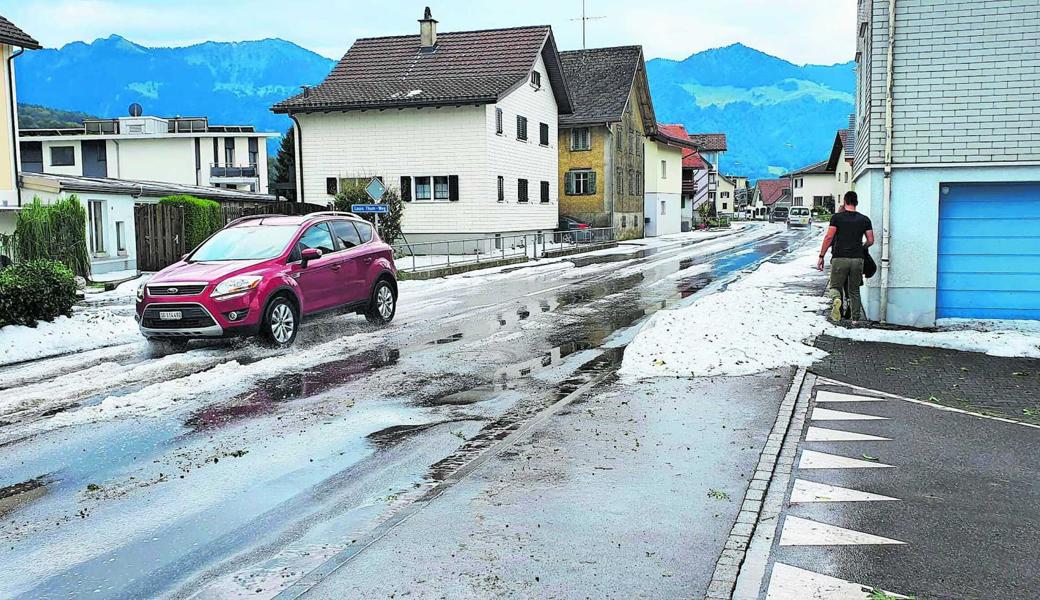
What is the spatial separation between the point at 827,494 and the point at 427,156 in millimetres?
31370

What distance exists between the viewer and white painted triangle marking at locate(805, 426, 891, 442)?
287 inches

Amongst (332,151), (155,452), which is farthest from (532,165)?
(155,452)

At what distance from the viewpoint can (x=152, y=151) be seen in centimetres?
7006

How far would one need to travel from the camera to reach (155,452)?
695cm

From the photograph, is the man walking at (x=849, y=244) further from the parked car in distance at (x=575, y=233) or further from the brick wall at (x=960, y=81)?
the parked car in distance at (x=575, y=233)

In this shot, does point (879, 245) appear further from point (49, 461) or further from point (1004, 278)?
point (49, 461)

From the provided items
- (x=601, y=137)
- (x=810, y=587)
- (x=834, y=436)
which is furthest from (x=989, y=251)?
(x=601, y=137)

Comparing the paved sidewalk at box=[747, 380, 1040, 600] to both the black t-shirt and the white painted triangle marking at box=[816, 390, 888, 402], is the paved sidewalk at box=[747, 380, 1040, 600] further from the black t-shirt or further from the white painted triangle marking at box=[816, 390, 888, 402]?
the black t-shirt

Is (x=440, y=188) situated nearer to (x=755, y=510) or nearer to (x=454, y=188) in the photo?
(x=454, y=188)

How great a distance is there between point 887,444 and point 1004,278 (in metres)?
7.44

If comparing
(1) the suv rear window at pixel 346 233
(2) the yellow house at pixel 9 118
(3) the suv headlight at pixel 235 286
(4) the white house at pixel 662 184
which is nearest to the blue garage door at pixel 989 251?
(1) the suv rear window at pixel 346 233

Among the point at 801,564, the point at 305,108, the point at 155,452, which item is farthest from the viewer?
the point at 305,108

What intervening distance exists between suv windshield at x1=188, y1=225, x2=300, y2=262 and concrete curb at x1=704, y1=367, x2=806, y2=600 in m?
7.55

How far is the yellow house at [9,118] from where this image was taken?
82.4 feet
